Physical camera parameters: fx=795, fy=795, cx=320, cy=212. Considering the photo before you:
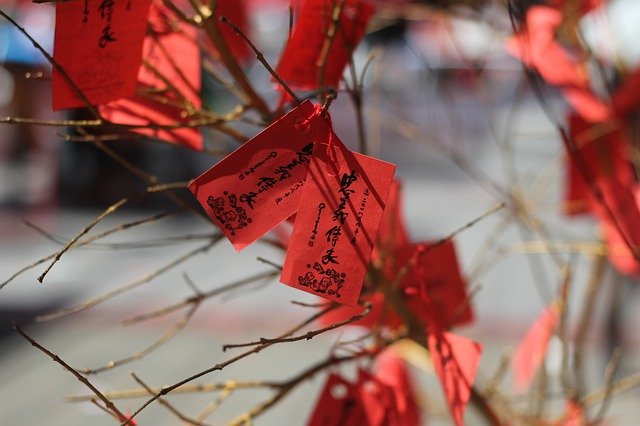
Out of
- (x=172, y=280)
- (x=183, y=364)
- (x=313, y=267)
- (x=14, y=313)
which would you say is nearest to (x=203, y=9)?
(x=313, y=267)

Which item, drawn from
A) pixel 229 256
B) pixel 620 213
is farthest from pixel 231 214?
pixel 229 256

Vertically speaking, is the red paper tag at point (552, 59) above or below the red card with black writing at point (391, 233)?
above

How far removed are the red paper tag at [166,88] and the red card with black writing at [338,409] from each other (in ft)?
0.80

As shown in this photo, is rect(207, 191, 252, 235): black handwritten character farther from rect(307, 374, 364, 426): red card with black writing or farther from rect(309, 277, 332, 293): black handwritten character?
rect(307, 374, 364, 426): red card with black writing

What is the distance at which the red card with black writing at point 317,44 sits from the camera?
0.55 metres

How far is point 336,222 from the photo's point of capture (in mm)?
461

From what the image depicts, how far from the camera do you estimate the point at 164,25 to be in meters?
0.61

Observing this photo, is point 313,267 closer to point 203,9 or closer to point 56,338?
point 203,9

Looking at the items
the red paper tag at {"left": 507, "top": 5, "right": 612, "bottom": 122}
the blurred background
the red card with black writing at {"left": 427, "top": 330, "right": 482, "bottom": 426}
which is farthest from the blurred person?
the red card with black writing at {"left": 427, "top": 330, "right": 482, "bottom": 426}

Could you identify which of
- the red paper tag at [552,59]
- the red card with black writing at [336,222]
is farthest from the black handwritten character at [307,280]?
the red paper tag at [552,59]

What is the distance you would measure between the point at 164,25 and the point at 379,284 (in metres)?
0.26

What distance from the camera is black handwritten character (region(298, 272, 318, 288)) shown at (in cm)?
46

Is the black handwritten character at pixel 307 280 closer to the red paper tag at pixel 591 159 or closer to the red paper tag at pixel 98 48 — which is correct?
the red paper tag at pixel 98 48

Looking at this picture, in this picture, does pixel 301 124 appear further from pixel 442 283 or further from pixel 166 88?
pixel 442 283
